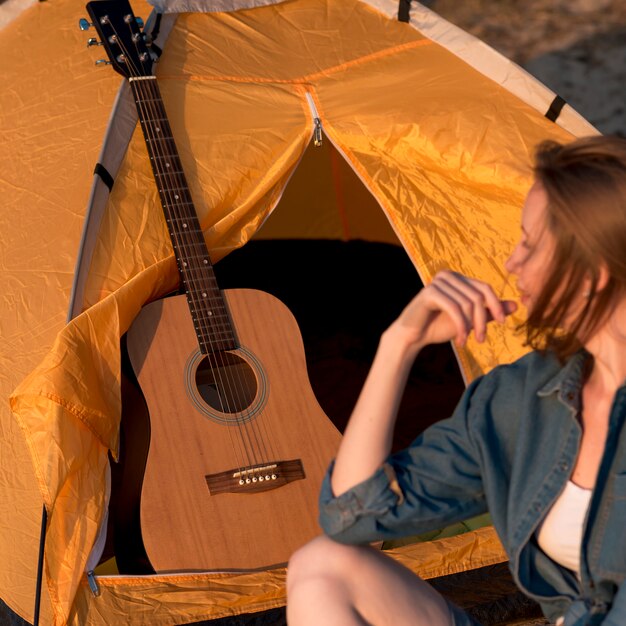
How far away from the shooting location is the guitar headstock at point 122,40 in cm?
264

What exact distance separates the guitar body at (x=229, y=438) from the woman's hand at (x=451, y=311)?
36.7 inches

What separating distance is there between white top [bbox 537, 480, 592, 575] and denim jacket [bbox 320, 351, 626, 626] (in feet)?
0.06

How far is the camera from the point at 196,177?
258 centimetres

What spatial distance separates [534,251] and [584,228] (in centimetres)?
8

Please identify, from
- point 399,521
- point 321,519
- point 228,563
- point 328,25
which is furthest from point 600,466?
point 328,25

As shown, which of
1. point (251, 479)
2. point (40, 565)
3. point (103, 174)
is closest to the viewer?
point (40, 565)

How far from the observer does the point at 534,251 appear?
4.81 ft

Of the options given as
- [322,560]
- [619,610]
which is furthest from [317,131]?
[619,610]

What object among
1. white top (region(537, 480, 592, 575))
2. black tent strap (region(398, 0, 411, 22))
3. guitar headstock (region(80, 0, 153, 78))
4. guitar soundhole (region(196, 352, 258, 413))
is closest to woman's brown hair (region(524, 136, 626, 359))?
white top (region(537, 480, 592, 575))

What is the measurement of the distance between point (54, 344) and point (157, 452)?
0.34m

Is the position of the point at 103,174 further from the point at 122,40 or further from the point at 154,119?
the point at 122,40

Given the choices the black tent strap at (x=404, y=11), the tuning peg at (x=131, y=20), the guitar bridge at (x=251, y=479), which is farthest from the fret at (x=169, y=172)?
the black tent strap at (x=404, y=11)

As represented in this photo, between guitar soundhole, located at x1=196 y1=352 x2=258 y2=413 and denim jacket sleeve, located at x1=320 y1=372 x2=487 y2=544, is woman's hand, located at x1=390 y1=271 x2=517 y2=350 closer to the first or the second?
denim jacket sleeve, located at x1=320 y1=372 x2=487 y2=544

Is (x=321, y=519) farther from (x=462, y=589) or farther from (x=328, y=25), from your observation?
(x=328, y=25)
